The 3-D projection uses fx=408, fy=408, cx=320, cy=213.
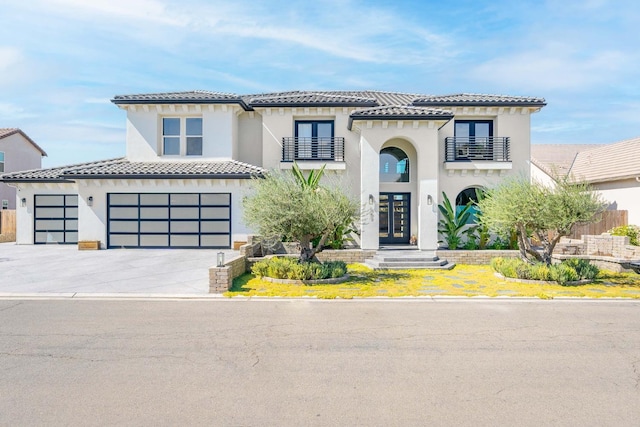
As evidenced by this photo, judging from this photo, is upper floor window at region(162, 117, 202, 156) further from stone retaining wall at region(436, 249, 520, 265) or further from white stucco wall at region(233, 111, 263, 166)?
stone retaining wall at region(436, 249, 520, 265)

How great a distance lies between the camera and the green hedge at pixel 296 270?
472 inches

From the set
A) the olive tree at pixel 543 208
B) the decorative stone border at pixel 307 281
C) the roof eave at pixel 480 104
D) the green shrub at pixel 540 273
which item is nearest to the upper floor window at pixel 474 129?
the roof eave at pixel 480 104

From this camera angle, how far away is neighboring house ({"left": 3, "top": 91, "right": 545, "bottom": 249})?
63.3ft

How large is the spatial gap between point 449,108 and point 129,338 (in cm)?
1726

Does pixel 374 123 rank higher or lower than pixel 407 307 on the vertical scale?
higher

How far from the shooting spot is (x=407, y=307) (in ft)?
31.0

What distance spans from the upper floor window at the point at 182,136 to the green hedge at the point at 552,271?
15.3 meters

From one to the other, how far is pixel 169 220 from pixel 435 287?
1357cm

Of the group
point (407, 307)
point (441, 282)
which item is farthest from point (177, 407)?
point (441, 282)

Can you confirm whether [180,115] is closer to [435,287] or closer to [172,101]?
[172,101]

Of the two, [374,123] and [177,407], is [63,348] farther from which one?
[374,123]

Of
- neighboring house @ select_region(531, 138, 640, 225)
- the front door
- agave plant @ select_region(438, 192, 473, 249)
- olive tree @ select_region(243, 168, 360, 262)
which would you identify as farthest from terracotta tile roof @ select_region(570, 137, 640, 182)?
olive tree @ select_region(243, 168, 360, 262)

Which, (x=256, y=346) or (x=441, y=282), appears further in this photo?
(x=441, y=282)

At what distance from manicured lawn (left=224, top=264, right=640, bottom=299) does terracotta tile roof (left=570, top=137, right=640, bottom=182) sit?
1052 centimetres
